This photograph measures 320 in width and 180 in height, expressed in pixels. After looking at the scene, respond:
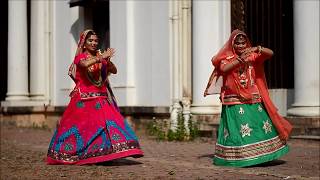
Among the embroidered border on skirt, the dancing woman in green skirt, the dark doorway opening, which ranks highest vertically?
the dark doorway opening

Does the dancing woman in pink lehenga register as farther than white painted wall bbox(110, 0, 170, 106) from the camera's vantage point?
No

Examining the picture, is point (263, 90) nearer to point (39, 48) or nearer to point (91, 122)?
point (91, 122)

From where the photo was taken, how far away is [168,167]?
7.53 m

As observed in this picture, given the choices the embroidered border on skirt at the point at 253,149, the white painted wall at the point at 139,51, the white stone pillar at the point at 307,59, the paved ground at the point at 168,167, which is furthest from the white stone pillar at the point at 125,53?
the embroidered border on skirt at the point at 253,149

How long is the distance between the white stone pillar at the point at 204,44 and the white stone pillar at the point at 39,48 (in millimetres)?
7062

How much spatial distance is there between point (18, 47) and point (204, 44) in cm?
808

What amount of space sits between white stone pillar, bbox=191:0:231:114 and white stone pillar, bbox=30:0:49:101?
23.2 feet

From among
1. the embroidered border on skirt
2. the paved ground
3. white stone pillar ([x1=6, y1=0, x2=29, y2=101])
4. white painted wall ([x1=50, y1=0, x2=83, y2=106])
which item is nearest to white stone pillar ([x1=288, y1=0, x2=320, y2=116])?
the paved ground

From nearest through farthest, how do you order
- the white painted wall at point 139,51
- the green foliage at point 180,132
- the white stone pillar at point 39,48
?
the green foliage at point 180,132
the white painted wall at point 139,51
the white stone pillar at point 39,48

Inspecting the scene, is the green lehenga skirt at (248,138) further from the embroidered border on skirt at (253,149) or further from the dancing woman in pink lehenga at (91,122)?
the dancing woman in pink lehenga at (91,122)

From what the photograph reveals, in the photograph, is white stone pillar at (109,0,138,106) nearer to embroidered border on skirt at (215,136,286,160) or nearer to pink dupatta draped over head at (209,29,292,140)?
pink dupatta draped over head at (209,29,292,140)

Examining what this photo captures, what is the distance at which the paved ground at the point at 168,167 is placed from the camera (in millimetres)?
6633

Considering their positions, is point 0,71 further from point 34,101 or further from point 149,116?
point 149,116

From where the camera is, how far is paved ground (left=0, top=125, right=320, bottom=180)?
6.63 metres
